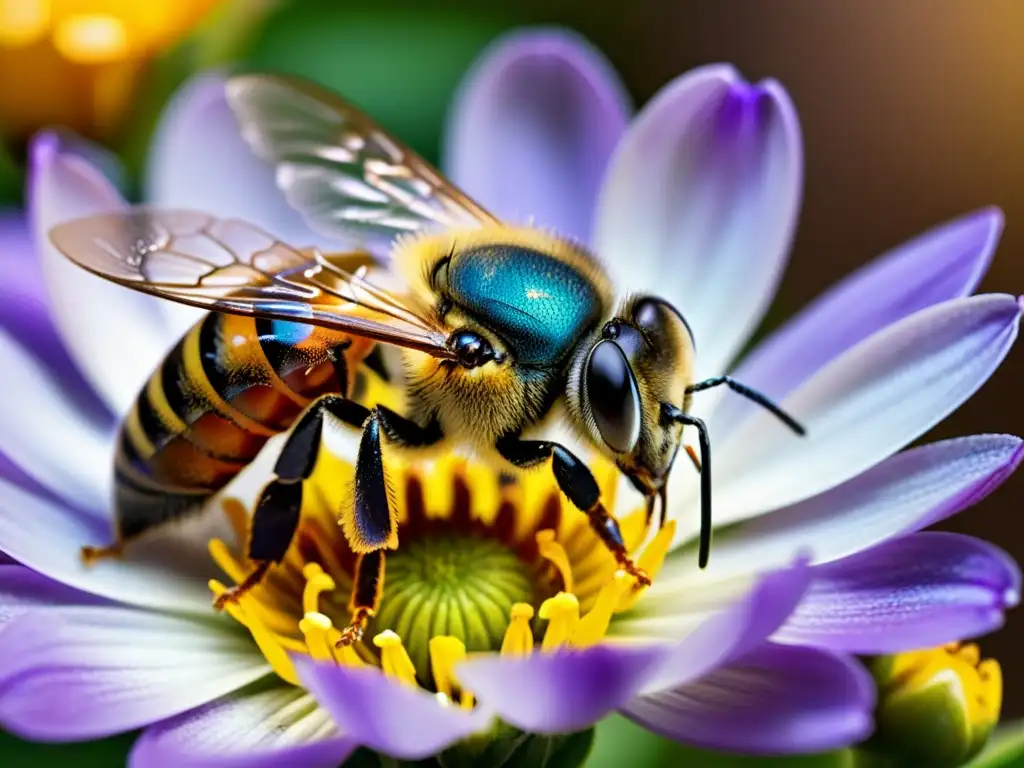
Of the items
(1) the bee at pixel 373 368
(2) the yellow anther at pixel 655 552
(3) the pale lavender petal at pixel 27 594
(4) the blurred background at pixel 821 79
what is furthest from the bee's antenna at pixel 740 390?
(4) the blurred background at pixel 821 79

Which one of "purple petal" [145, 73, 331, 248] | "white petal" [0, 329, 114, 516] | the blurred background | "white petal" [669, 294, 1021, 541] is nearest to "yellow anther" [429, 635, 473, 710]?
"white petal" [669, 294, 1021, 541]

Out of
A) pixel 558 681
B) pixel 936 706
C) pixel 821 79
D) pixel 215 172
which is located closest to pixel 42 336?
pixel 215 172

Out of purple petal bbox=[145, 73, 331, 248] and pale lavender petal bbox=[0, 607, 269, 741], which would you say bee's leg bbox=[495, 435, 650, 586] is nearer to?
pale lavender petal bbox=[0, 607, 269, 741]

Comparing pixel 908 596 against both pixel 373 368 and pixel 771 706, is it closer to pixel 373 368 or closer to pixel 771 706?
pixel 771 706

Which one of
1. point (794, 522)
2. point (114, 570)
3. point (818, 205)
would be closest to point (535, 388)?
point (794, 522)

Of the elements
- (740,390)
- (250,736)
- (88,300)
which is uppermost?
(740,390)

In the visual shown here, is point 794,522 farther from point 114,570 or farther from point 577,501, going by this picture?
point 114,570
